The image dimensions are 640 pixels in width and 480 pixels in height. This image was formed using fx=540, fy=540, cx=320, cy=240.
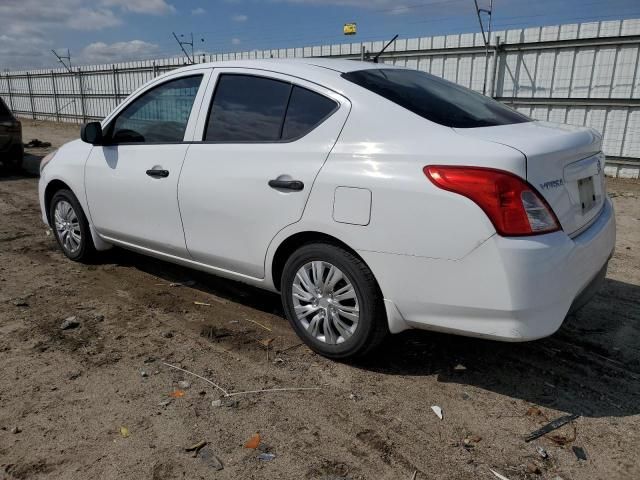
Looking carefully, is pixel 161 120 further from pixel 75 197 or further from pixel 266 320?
pixel 266 320

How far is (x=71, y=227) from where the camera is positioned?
16.5 feet

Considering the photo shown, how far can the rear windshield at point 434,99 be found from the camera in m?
2.99

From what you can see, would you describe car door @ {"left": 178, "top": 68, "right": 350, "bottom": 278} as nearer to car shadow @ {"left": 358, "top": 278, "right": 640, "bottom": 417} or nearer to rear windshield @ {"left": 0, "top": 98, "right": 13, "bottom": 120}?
car shadow @ {"left": 358, "top": 278, "right": 640, "bottom": 417}

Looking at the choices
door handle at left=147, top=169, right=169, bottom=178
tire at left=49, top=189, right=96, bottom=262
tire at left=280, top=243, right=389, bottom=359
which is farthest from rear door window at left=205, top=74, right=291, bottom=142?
tire at left=49, top=189, right=96, bottom=262

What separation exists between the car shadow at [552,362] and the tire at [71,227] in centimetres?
199

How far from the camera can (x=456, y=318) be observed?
2703 millimetres

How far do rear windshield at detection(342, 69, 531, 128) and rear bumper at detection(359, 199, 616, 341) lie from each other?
0.79 metres

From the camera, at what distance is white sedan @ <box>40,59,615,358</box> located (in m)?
2.53

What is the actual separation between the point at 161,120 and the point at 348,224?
77.9 inches

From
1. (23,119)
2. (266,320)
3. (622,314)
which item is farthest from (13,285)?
(23,119)

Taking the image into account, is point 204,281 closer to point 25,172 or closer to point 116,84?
point 25,172

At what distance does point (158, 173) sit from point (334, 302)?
1711 mm

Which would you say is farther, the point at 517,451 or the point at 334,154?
the point at 334,154

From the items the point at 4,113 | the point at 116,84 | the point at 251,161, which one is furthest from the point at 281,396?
the point at 116,84
